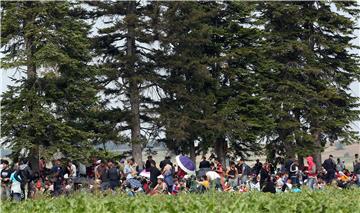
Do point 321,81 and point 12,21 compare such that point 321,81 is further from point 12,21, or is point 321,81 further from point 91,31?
point 12,21

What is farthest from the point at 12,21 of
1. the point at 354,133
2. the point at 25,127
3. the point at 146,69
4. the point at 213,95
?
the point at 354,133

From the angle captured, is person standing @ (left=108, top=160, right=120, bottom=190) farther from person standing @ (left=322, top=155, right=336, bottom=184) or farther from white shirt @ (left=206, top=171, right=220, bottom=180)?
person standing @ (left=322, top=155, right=336, bottom=184)

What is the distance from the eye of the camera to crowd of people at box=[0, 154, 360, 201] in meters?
25.0

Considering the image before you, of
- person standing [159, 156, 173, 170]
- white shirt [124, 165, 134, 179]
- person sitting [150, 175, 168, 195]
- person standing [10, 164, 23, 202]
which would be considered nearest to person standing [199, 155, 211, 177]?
person standing [159, 156, 173, 170]

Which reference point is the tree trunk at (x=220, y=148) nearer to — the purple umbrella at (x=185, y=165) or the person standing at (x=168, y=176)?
the purple umbrella at (x=185, y=165)

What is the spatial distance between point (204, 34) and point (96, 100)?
757cm

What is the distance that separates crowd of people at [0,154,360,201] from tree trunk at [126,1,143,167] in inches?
274

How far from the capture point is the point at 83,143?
3475 centimetres

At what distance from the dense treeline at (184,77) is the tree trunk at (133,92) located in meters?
0.06

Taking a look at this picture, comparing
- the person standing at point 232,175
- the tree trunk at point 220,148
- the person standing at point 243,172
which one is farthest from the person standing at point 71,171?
the tree trunk at point 220,148

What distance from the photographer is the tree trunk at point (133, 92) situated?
1513 inches

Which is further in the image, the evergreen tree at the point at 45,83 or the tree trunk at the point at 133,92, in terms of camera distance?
the tree trunk at the point at 133,92

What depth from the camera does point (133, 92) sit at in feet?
128

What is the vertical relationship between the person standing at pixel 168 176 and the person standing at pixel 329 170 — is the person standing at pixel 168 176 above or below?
above
